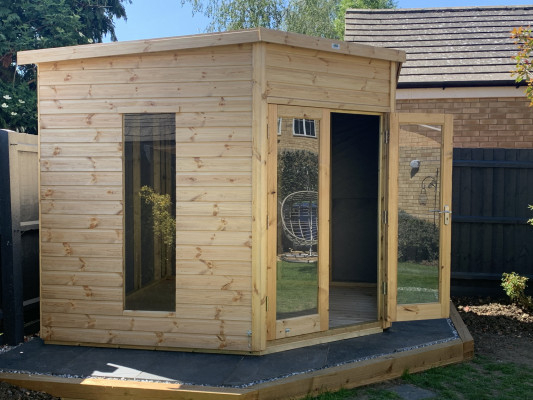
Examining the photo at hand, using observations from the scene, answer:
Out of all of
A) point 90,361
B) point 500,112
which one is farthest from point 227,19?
point 90,361

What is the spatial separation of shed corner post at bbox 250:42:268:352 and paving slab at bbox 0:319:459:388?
1.06 feet

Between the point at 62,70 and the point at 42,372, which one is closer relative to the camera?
the point at 42,372

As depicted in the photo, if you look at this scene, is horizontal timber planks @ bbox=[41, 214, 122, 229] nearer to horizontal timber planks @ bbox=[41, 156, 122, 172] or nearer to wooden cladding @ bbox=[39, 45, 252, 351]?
wooden cladding @ bbox=[39, 45, 252, 351]

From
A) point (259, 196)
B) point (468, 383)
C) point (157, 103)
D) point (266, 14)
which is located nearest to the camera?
point (468, 383)

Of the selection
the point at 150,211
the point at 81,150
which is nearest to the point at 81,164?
the point at 81,150

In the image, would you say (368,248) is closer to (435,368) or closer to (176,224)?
(435,368)

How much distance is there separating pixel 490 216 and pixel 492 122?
240 centimetres

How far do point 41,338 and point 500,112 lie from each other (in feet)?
26.2

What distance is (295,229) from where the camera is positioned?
523 cm

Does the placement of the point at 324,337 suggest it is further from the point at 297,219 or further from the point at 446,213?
the point at 446,213

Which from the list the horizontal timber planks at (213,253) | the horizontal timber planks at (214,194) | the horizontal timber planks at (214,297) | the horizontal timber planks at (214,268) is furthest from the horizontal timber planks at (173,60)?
the horizontal timber planks at (214,297)

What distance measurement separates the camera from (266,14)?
23.6m

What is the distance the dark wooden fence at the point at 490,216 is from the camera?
7879 mm

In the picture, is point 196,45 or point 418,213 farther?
point 418,213
